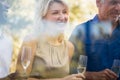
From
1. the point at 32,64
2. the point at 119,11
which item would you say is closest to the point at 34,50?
the point at 32,64

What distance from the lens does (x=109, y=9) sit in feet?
10.5

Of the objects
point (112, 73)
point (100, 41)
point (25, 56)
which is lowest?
point (112, 73)

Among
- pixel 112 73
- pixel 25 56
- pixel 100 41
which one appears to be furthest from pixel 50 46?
pixel 112 73

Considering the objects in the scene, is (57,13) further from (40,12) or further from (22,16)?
(22,16)

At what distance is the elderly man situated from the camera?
315 cm

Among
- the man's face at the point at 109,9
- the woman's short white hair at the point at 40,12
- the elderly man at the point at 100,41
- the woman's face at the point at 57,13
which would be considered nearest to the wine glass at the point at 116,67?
the elderly man at the point at 100,41

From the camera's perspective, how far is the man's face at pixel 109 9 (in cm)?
321

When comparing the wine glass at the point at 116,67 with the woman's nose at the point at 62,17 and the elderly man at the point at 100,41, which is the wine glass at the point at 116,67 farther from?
→ the woman's nose at the point at 62,17

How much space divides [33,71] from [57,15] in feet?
2.14

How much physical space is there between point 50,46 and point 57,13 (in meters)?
0.36

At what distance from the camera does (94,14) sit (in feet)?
10.5

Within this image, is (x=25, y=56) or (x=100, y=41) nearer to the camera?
(x=25, y=56)

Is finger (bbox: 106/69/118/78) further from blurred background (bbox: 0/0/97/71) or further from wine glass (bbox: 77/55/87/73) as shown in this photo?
blurred background (bbox: 0/0/97/71)

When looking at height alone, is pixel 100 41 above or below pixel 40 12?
below
